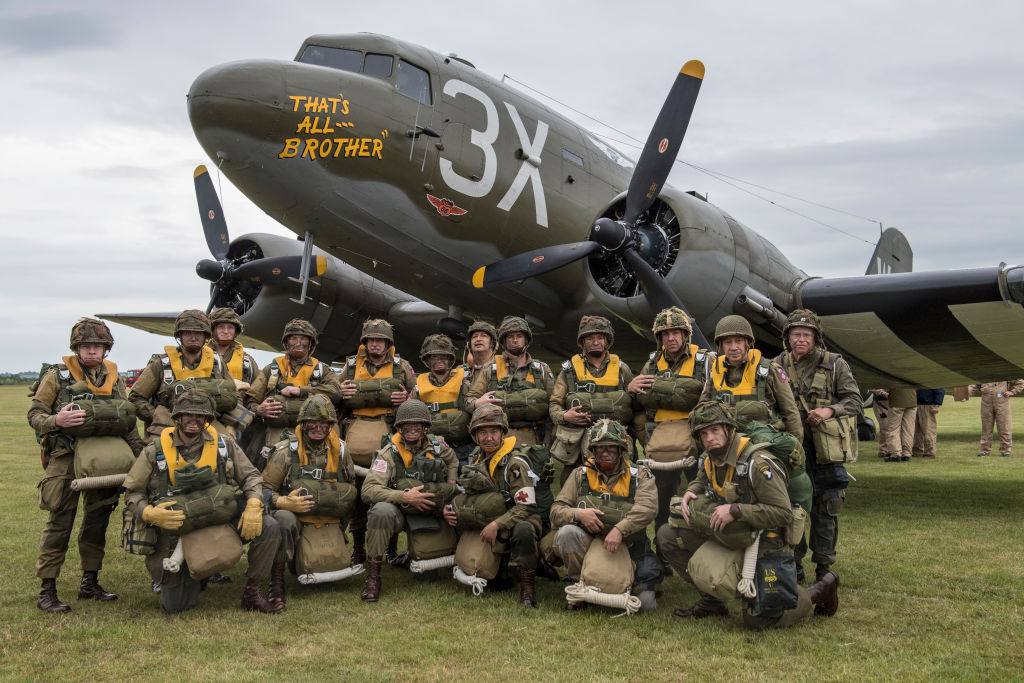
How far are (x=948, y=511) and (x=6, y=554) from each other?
1019cm

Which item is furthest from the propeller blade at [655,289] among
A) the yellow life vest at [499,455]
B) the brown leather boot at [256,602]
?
the brown leather boot at [256,602]

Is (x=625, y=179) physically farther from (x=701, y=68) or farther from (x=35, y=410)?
(x=35, y=410)

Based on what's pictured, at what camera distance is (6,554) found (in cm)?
701

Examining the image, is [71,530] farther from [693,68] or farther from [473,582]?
[693,68]

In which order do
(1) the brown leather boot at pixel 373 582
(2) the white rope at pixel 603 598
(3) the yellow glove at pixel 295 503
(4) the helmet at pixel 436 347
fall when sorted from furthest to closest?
(4) the helmet at pixel 436 347 → (3) the yellow glove at pixel 295 503 → (1) the brown leather boot at pixel 373 582 → (2) the white rope at pixel 603 598

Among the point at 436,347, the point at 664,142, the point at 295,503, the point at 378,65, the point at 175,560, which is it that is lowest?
the point at 175,560

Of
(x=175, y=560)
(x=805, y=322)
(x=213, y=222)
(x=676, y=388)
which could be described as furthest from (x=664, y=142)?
(x=213, y=222)

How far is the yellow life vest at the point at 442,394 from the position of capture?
7027 mm

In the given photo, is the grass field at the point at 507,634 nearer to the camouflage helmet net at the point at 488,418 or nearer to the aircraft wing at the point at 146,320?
the camouflage helmet net at the point at 488,418

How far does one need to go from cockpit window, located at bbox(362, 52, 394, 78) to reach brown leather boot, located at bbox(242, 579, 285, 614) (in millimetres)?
6467

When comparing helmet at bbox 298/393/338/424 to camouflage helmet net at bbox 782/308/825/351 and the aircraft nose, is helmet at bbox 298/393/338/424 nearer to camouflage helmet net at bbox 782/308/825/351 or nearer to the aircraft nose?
camouflage helmet net at bbox 782/308/825/351

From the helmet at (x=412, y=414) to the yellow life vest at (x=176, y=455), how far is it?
1397 mm

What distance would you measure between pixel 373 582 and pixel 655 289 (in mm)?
4993

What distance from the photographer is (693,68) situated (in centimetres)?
966
